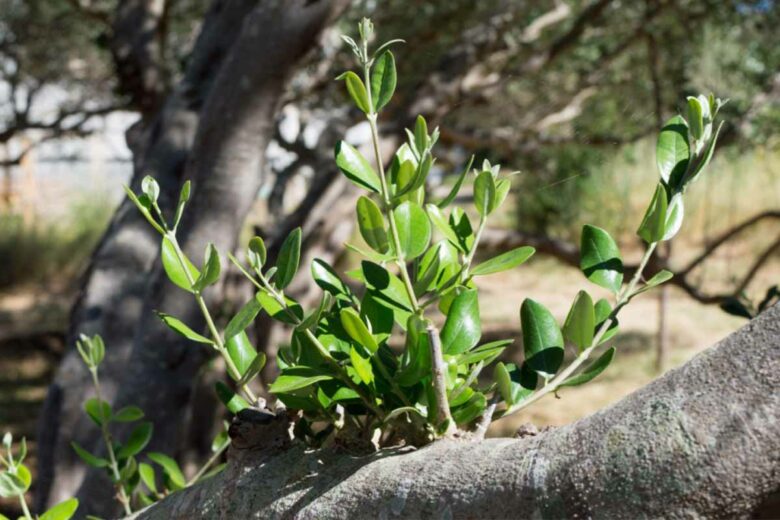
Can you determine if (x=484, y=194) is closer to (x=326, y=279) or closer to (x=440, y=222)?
(x=440, y=222)

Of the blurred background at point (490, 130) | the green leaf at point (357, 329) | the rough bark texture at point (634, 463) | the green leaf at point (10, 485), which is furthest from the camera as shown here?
the blurred background at point (490, 130)

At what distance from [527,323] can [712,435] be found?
0.31 m

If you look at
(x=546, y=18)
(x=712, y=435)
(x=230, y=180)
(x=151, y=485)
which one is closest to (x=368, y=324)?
(x=712, y=435)

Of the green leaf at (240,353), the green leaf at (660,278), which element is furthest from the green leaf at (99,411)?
the green leaf at (660,278)

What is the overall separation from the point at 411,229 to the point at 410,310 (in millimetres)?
77

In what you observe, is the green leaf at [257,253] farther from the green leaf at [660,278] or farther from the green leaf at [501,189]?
the green leaf at [660,278]

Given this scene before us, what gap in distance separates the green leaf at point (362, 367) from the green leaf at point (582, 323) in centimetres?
19

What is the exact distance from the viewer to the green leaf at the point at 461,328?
2.91 ft

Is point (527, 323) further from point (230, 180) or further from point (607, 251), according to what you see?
point (230, 180)

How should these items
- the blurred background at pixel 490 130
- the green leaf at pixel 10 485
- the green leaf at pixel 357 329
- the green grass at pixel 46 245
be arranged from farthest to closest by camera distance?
the green grass at pixel 46 245 → the blurred background at pixel 490 130 → the green leaf at pixel 10 485 → the green leaf at pixel 357 329

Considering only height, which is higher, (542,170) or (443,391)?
(443,391)

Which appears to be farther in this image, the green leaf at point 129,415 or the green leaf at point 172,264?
the green leaf at point 129,415

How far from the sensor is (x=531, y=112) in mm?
7898

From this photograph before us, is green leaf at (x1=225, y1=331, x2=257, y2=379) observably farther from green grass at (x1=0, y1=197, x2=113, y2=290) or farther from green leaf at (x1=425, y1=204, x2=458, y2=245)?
green grass at (x1=0, y1=197, x2=113, y2=290)
